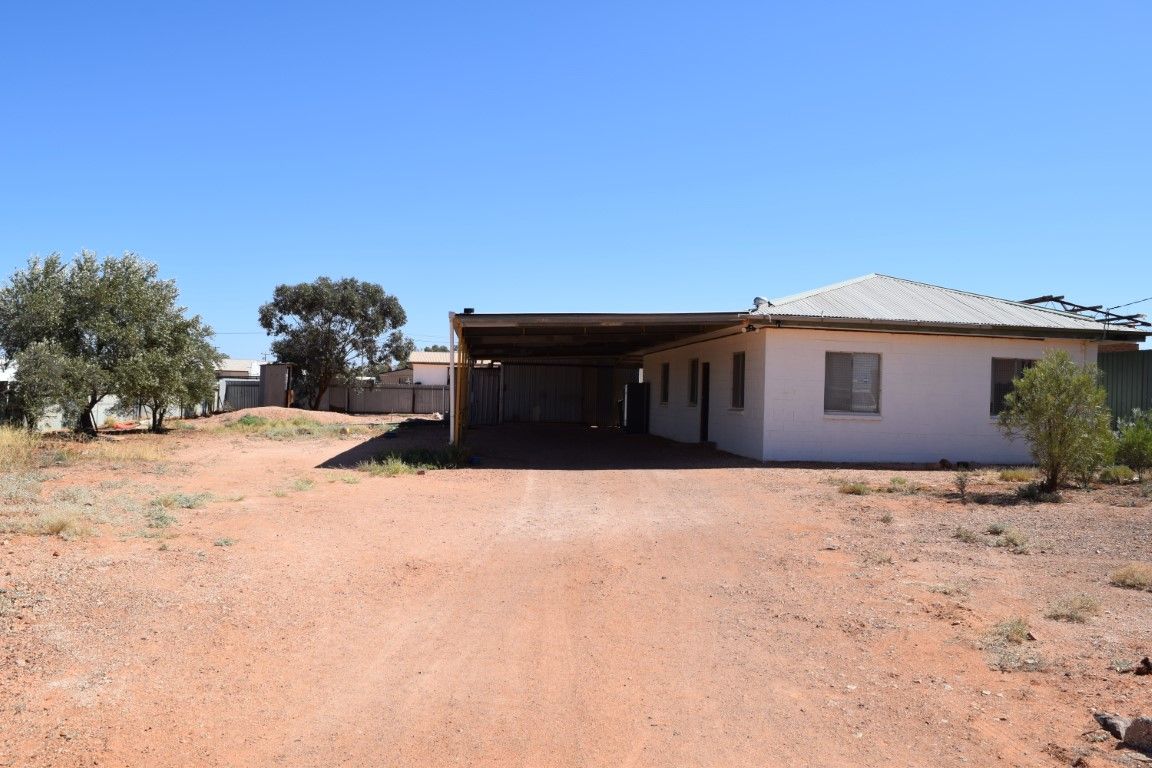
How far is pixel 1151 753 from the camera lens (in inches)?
154

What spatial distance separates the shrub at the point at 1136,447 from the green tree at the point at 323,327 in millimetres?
35226

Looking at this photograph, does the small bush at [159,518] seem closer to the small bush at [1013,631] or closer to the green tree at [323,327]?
the small bush at [1013,631]

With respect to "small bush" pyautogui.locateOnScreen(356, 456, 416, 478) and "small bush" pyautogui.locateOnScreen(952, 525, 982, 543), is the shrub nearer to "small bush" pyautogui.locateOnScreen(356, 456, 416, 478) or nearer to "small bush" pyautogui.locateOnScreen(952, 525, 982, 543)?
"small bush" pyautogui.locateOnScreen(952, 525, 982, 543)

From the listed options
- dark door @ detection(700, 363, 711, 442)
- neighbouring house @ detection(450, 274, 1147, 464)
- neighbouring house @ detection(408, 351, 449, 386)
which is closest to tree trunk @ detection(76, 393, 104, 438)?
neighbouring house @ detection(450, 274, 1147, 464)

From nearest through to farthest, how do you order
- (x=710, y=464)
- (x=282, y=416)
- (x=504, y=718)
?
(x=504, y=718), (x=710, y=464), (x=282, y=416)

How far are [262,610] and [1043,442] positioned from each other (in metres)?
11.6

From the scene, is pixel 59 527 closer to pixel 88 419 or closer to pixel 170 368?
pixel 170 368

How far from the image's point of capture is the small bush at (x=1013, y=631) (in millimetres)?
5676

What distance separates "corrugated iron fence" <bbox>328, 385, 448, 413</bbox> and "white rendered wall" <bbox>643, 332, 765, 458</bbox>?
19165 millimetres

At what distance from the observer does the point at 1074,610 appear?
6.19 m

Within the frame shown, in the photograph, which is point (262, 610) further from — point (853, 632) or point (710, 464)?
point (710, 464)

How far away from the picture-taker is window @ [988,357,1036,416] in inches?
715

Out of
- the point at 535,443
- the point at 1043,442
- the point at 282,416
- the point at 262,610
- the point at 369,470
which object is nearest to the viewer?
the point at 262,610

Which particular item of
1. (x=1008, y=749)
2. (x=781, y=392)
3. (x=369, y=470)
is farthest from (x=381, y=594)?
(x=781, y=392)
